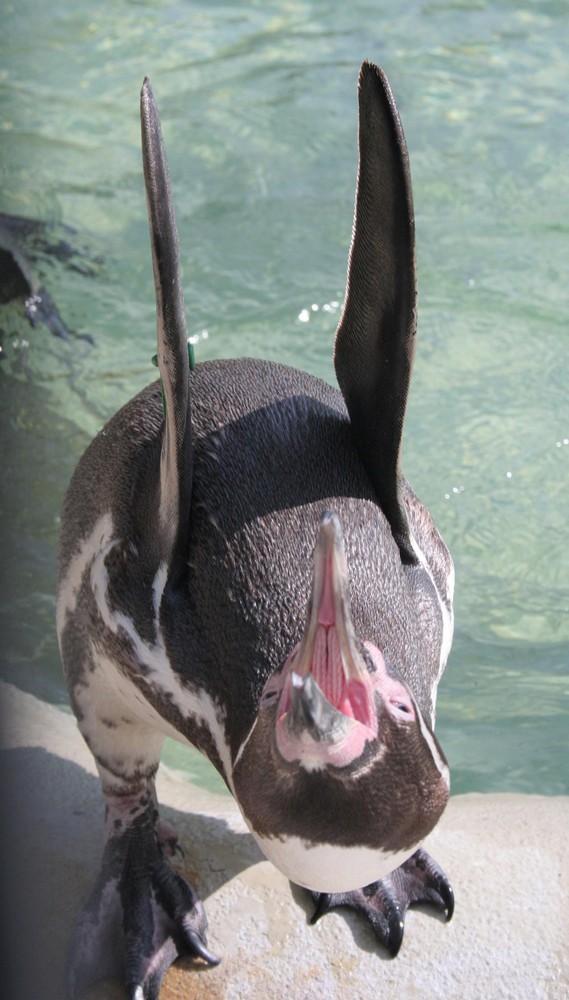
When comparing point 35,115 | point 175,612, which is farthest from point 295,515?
point 35,115

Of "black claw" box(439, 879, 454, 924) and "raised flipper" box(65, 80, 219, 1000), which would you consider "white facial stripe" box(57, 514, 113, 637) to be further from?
"black claw" box(439, 879, 454, 924)

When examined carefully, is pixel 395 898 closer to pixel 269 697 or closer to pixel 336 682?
pixel 269 697

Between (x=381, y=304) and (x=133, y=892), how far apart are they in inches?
47.1

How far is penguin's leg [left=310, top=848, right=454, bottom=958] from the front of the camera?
230 cm

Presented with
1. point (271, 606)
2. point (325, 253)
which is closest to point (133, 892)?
point (271, 606)

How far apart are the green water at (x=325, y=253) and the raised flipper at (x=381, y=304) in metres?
1.22

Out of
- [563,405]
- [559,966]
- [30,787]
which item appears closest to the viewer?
[559,966]

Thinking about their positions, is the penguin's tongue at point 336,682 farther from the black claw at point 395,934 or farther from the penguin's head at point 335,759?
the black claw at point 395,934

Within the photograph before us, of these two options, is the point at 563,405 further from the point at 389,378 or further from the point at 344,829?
the point at 344,829

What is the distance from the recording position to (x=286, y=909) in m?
2.36

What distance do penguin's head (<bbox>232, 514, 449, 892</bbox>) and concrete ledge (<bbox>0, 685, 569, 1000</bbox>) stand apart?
2.51ft

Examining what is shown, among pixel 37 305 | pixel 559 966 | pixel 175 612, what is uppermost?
pixel 175 612

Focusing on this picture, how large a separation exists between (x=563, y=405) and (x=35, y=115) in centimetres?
284

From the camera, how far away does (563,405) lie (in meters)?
3.99
